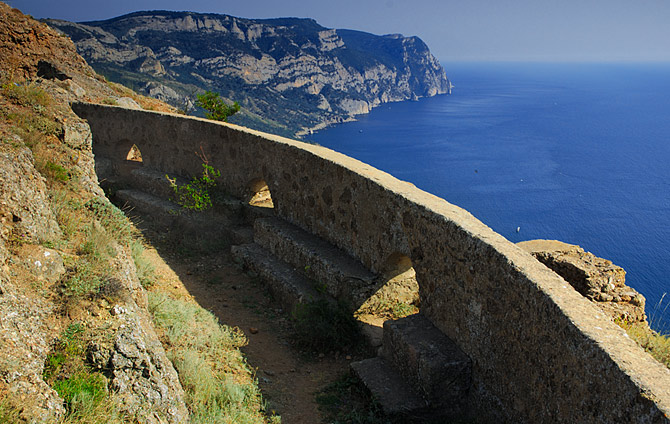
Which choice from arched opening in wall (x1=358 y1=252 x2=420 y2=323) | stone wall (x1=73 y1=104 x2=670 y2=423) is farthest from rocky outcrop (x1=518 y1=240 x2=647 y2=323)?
arched opening in wall (x1=358 y1=252 x2=420 y2=323)

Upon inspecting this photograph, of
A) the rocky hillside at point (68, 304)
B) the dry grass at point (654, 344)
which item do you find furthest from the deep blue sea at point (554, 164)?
the rocky hillside at point (68, 304)

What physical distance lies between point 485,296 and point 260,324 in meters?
3.45

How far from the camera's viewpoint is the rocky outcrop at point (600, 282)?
528 cm

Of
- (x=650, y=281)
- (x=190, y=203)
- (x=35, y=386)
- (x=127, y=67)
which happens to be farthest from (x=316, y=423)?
(x=127, y=67)

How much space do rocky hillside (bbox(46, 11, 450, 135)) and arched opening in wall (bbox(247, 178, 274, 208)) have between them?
59.6 meters

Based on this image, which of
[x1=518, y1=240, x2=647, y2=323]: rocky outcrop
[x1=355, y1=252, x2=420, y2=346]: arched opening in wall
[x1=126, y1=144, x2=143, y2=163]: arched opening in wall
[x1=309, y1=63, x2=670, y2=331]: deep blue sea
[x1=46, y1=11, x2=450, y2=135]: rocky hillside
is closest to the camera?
[x1=518, y1=240, x2=647, y2=323]: rocky outcrop

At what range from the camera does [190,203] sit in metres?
9.60

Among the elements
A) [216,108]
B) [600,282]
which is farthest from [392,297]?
[216,108]

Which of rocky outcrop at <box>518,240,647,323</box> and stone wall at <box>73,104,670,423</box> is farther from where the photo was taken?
rocky outcrop at <box>518,240,647,323</box>

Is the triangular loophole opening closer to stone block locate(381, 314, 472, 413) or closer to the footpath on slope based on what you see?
the footpath on slope

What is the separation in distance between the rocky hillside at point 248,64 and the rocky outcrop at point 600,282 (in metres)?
65.0

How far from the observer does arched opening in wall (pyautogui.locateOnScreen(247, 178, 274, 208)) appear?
9.51 m

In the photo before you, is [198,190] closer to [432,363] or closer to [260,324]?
[260,324]

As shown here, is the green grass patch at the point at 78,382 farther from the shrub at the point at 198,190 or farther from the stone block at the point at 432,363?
the shrub at the point at 198,190
